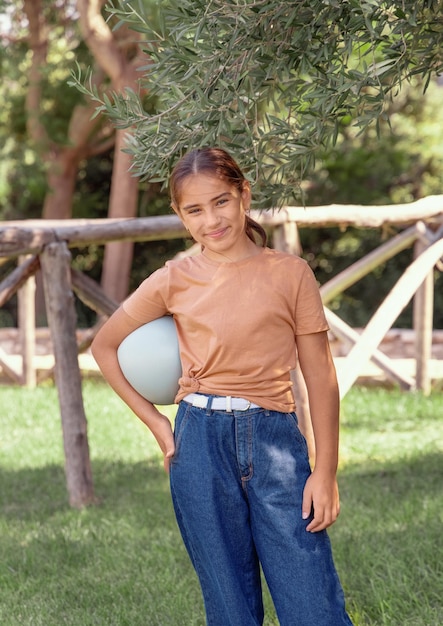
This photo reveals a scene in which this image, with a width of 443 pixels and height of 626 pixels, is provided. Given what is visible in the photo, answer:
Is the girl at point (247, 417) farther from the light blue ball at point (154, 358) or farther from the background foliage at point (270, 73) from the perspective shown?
the background foliage at point (270, 73)

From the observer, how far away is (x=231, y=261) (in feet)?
7.34

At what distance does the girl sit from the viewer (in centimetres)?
215

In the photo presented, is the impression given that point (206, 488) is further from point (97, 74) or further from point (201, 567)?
point (97, 74)

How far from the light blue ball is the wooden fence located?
1.69m

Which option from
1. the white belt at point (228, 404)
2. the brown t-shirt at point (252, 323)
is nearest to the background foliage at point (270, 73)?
the brown t-shirt at point (252, 323)

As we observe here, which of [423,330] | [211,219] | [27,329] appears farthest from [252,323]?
[27,329]

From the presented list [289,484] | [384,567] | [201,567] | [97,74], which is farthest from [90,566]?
[97,74]

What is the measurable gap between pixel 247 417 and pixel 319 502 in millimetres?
262

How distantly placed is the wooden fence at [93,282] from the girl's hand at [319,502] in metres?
1.96

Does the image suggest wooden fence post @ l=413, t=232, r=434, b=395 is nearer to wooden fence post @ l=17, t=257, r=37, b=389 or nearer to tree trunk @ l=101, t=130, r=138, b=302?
wooden fence post @ l=17, t=257, r=37, b=389

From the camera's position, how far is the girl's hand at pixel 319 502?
2133 millimetres

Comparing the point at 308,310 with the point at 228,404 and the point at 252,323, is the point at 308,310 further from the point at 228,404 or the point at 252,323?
the point at 228,404

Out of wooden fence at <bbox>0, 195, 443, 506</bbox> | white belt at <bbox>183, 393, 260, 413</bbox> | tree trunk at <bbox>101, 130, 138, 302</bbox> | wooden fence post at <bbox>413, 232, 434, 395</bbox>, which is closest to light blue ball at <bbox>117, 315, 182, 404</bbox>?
white belt at <bbox>183, 393, 260, 413</bbox>

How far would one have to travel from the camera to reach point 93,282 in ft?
17.7
